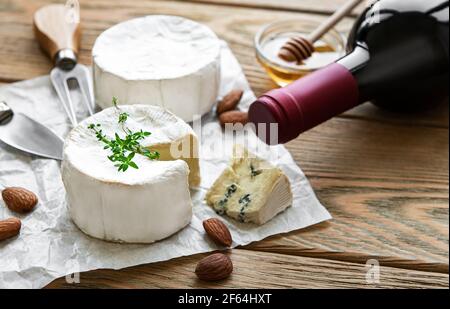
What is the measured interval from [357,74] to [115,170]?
374mm

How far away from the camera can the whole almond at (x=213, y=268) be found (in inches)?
36.0

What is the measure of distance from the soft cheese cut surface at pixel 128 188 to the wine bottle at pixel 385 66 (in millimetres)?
148

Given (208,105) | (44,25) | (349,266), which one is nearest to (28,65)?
(44,25)

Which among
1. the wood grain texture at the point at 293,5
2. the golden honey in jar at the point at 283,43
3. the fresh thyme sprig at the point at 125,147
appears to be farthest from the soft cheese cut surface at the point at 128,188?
the wood grain texture at the point at 293,5

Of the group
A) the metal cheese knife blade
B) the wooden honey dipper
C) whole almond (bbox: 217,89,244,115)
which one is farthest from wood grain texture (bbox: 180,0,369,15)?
the metal cheese knife blade

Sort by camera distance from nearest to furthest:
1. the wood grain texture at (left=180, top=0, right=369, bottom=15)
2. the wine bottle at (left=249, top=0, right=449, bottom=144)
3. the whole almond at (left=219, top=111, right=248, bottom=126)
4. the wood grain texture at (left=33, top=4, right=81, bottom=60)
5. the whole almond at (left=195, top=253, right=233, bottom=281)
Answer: the whole almond at (left=195, top=253, right=233, bottom=281) < the wine bottle at (left=249, top=0, right=449, bottom=144) < the whole almond at (left=219, top=111, right=248, bottom=126) < the wood grain texture at (left=33, top=4, right=81, bottom=60) < the wood grain texture at (left=180, top=0, right=369, bottom=15)

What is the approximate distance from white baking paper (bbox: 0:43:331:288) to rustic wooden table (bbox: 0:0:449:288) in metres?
0.02

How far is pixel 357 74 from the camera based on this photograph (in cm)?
108

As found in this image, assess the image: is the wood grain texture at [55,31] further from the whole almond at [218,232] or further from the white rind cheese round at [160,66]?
the whole almond at [218,232]

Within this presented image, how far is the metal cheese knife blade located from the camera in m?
1.08

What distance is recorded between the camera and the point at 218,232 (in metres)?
0.96

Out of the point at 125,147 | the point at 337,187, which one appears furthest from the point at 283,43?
the point at 125,147

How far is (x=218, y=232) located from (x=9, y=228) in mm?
255

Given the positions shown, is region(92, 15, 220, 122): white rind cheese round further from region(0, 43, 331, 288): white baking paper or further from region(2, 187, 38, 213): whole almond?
region(2, 187, 38, 213): whole almond
